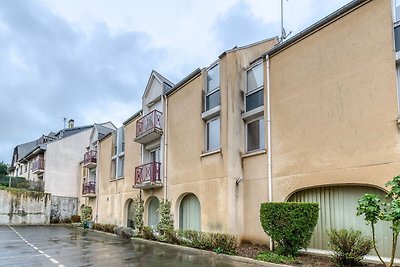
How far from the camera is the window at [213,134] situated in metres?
15.0

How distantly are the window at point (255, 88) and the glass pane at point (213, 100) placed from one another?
4.55ft

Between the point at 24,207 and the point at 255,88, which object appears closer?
the point at 255,88

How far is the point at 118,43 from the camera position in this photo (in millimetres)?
22312

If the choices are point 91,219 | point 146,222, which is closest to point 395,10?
point 146,222

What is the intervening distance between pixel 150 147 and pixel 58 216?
18.4 meters

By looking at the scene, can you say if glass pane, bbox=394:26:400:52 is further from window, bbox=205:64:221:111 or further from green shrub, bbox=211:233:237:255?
green shrub, bbox=211:233:237:255

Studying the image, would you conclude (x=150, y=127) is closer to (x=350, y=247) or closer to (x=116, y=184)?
(x=116, y=184)

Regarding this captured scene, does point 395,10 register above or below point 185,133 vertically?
above

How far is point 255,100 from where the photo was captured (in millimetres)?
14453

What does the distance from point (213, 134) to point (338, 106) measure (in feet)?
20.1

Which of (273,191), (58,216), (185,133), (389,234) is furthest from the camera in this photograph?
(58,216)

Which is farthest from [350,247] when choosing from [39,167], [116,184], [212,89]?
[39,167]

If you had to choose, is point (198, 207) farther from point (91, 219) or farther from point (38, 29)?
point (91, 219)

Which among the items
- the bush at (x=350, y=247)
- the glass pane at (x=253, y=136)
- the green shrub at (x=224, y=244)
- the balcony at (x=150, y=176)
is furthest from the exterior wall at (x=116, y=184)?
the bush at (x=350, y=247)
